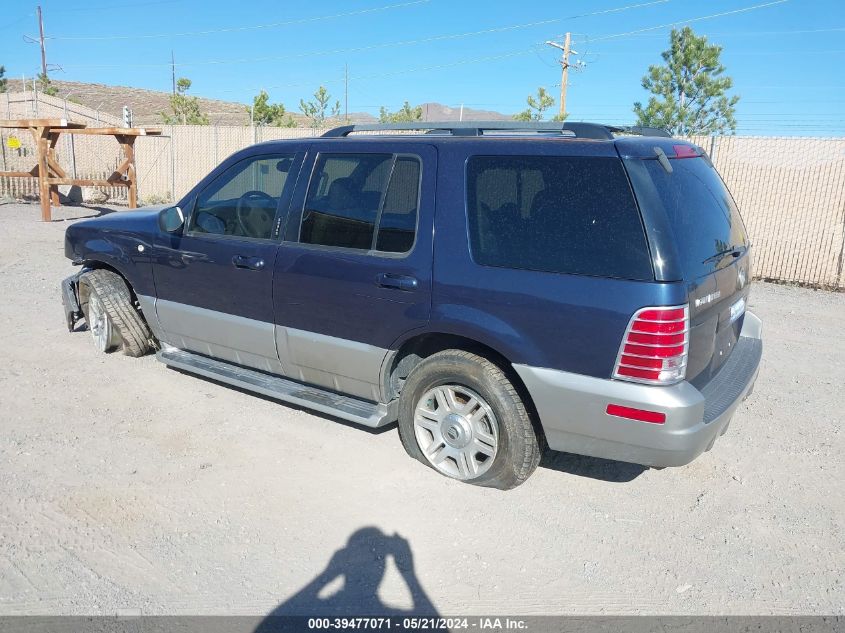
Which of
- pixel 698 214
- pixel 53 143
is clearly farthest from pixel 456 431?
pixel 53 143

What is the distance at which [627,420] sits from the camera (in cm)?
339

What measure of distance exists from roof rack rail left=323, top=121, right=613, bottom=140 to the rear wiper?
82cm

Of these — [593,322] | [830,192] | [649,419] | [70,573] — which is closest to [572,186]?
[593,322]

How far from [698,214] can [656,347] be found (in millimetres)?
888

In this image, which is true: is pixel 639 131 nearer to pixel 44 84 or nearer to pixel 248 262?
pixel 248 262

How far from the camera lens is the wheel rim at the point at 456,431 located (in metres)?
3.94

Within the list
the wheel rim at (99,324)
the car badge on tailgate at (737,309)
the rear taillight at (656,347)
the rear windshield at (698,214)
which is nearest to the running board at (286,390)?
the wheel rim at (99,324)

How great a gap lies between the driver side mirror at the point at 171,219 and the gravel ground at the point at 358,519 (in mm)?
1297

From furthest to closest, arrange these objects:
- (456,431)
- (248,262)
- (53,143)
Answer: (53,143)
(248,262)
(456,431)

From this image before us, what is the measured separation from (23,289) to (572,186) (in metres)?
7.91

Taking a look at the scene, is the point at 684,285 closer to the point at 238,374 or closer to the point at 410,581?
the point at 410,581

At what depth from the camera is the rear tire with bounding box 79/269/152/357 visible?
5.96 meters

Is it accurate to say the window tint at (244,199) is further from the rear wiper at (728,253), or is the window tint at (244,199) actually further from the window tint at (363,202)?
the rear wiper at (728,253)

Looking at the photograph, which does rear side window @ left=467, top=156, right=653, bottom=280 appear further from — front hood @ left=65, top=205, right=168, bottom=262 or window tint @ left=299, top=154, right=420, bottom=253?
front hood @ left=65, top=205, right=168, bottom=262
